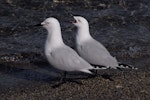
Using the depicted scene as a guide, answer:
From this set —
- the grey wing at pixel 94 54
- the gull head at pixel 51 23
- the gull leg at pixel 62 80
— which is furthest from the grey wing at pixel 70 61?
the gull head at pixel 51 23

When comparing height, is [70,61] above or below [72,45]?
above

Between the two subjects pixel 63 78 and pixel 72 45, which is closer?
pixel 63 78

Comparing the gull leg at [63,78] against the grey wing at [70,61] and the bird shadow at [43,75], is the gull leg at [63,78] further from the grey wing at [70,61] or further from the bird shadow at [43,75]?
the grey wing at [70,61]

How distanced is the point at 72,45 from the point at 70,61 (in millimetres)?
2995

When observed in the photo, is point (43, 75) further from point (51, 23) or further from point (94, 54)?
point (94, 54)

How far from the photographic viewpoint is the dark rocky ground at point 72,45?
25.4ft

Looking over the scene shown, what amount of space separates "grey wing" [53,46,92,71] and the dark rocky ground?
304 mm

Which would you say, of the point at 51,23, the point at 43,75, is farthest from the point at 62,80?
the point at 51,23

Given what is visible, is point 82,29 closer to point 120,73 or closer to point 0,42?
point 120,73

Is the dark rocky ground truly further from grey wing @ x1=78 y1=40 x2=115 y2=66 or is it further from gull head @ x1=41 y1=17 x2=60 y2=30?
gull head @ x1=41 y1=17 x2=60 y2=30

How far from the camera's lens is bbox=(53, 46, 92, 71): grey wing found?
7.85 metres

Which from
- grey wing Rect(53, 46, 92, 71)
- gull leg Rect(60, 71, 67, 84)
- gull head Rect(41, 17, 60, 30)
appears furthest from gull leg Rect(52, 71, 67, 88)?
gull head Rect(41, 17, 60, 30)

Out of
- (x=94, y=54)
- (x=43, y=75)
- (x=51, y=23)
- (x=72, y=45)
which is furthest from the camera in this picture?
(x=72, y=45)

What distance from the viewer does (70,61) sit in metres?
7.85
